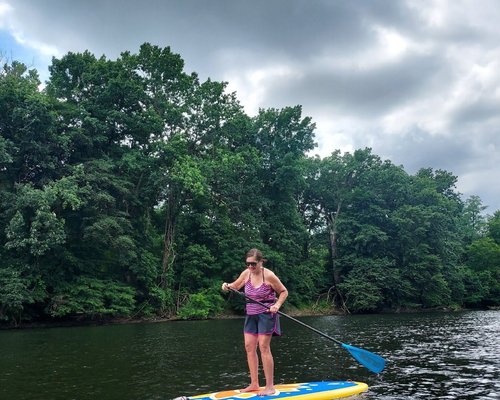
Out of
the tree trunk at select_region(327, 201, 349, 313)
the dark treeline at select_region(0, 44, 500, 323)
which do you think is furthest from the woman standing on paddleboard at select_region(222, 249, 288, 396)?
the tree trunk at select_region(327, 201, 349, 313)

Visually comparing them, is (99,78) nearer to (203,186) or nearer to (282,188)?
(203,186)

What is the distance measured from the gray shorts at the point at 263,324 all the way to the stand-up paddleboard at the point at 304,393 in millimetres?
1025

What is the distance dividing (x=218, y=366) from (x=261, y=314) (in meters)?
5.14

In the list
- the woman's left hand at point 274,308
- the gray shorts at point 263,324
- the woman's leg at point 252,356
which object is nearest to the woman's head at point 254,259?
the woman's left hand at point 274,308

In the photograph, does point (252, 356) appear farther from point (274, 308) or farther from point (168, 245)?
point (168, 245)

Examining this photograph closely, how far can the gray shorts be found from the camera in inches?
314

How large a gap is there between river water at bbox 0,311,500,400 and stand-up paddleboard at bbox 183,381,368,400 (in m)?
0.31

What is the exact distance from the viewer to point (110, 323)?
31.0m

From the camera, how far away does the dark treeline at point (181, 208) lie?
97.2 ft

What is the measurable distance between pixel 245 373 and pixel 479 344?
9.65 m

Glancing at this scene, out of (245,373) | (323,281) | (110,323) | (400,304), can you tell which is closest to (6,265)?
(110,323)

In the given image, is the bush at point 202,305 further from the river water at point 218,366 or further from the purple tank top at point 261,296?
the purple tank top at point 261,296

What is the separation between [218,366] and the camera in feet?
40.5

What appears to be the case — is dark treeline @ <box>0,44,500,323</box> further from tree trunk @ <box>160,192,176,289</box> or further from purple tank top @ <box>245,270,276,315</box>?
purple tank top @ <box>245,270,276,315</box>
